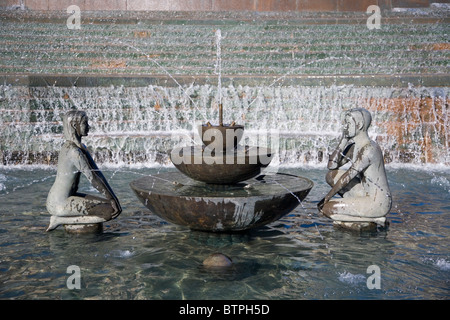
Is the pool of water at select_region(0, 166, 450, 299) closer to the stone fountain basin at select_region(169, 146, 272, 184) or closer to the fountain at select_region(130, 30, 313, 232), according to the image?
the fountain at select_region(130, 30, 313, 232)

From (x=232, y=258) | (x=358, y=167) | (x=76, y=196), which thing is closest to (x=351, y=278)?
(x=232, y=258)

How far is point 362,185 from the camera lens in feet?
16.6

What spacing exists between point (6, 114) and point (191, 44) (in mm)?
4587

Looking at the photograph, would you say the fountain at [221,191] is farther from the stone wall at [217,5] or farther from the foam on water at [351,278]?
the stone wall at [217,5]

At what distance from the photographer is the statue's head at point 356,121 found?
16.2ft

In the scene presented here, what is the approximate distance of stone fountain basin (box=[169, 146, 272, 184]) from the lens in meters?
4.55

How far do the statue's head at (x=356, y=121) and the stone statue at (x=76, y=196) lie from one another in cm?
223

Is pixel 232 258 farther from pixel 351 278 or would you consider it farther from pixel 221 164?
pixel 351 278

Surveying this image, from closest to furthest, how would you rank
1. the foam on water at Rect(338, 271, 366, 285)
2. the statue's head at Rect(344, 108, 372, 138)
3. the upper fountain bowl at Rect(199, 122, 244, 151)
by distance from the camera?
the foam on water at Rect(338, 271, 366, 285) → the upper fountain bowl at Rect(199, 122, 244, 151) → the statue's head at Rect(344, 108, 372, 138)

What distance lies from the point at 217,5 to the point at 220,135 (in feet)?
36.5

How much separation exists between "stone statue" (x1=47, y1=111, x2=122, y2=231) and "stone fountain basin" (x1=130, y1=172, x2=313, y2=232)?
1.01ft

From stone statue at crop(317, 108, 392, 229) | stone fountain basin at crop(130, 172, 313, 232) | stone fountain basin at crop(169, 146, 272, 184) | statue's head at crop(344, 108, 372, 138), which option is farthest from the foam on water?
statue's head at crop(344, 108, 372, 138)

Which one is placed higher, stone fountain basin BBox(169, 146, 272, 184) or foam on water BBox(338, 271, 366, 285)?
stone fountain basin BBox(169, 146, 272, 184)

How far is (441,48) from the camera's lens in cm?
1162
